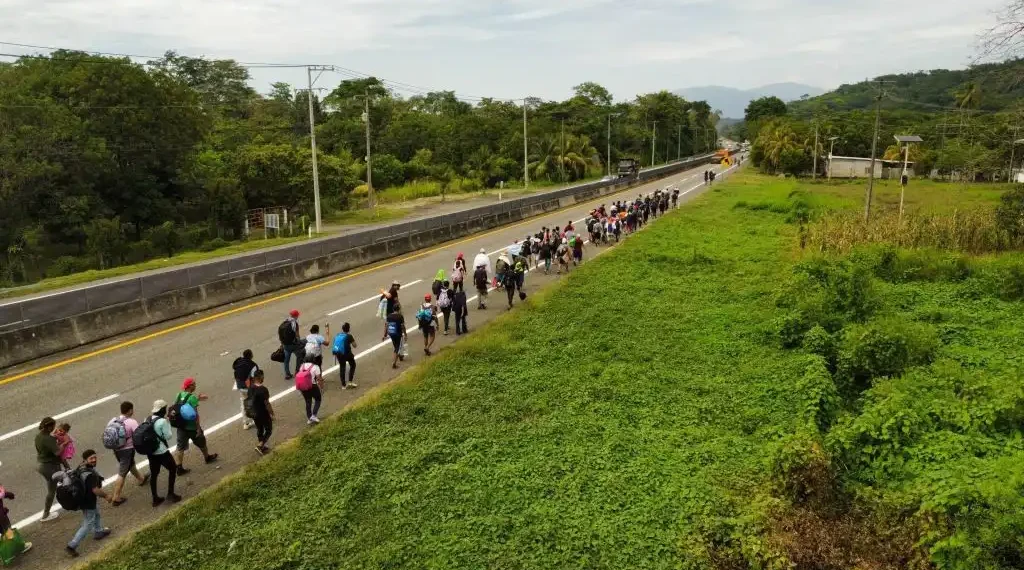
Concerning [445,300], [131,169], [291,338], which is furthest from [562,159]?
[291,338]

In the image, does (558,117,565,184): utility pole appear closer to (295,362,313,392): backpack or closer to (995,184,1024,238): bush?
(995,184,1024,238): bush

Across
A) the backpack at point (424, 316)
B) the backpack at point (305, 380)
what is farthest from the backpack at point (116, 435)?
the backpack at point (424, 316)

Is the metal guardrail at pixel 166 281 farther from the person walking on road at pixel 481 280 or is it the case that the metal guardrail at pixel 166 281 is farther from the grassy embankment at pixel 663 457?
the grassy embankment at pixel 663 457

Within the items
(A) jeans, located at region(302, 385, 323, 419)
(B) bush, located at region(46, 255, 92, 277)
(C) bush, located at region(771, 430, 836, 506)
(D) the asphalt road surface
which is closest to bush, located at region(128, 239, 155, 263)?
(B) bush, located at region(46, 255, 92, 277)

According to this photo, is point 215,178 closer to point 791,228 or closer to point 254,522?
point 791,228

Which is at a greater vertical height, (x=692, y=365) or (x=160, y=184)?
(x=160, y=184)

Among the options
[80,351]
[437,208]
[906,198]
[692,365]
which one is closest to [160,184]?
[437,208]
